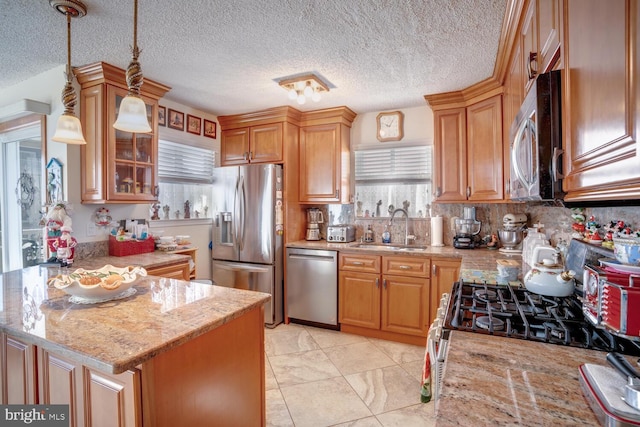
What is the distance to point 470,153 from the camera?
3045mm

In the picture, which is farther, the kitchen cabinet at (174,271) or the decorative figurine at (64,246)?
the kitchen cabinet at (174,271)

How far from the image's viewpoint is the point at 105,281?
146 centimetres

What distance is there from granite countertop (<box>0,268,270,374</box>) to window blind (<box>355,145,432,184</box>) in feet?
8.29

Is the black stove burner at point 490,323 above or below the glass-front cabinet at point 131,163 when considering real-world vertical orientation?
Result: below

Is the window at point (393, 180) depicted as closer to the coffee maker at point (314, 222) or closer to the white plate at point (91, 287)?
the coffee maker at point (314, 222)

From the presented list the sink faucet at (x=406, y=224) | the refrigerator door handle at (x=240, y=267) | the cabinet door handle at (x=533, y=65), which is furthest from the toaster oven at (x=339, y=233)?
the cabinet door handle at (x=533, y=65)

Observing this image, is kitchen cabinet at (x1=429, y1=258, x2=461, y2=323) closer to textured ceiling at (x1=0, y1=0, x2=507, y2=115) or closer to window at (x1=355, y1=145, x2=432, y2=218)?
window at (x1=355, y1=145, x2=432, y2=218)

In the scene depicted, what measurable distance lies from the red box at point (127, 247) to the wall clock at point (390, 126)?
8.83ft

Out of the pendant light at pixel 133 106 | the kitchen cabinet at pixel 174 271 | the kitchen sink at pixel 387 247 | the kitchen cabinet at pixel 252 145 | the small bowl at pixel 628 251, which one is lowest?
the kitchen cabinet at pixel 174 271

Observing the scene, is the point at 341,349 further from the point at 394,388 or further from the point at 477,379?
the point at 477,379

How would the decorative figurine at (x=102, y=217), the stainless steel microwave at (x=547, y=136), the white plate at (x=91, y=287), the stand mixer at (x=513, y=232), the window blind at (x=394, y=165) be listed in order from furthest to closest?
the window blind at (x=394, y=165) < the stand mixer at (x=513, y=232) < the decorative figurine at (x=102, y=217) < the white plate at (x=91, y=287) < the stainless steel microwave at (x=547, y=136)

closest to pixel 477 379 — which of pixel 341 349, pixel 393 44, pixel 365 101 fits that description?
pixel 393 44

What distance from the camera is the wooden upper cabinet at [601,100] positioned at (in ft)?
1.98

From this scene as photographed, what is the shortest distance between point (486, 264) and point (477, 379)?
1.82m
